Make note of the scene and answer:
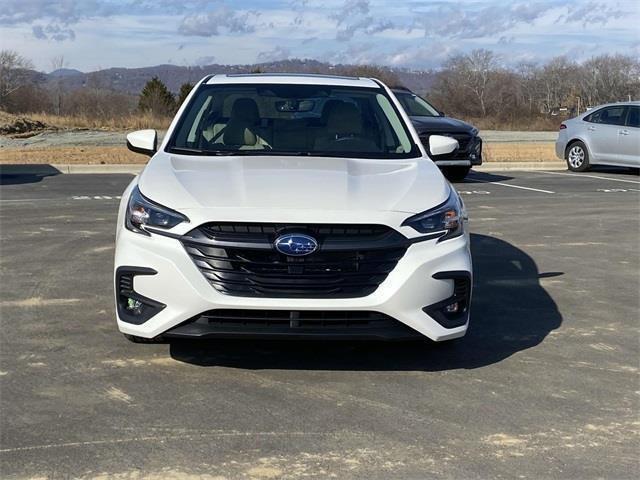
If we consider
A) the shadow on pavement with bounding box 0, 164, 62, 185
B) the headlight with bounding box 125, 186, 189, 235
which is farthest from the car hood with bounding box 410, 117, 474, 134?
the headlight with bounding box 125, 186, 189, 235

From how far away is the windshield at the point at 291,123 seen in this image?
5688mm

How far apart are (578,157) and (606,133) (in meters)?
0.88

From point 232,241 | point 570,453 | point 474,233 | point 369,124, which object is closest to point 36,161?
point 474,233

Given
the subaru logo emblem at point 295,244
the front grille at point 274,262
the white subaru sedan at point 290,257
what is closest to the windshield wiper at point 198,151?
the white subaru sedan at point 290,257

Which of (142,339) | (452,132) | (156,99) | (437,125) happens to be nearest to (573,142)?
(452,132)

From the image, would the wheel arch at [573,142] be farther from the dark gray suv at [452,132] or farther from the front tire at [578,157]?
the dark gray suv at [452,132]

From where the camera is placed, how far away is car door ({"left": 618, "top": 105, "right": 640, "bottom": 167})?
57.8 feet

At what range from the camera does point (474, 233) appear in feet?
31.4

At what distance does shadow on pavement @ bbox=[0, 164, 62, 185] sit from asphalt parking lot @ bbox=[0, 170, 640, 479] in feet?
27.0

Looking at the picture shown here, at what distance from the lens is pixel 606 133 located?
59.6ft

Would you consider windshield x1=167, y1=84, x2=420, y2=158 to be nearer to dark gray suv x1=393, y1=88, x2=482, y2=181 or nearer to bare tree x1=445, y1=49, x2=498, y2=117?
dark gray suv x1=393, y1=88, x2=482, y2=181

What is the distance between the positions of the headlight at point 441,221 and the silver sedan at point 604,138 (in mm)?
14169

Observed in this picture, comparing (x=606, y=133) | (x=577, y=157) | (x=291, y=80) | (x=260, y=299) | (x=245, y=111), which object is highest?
(x=291, y=80)

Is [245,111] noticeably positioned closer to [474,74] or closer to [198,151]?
[198,151]
